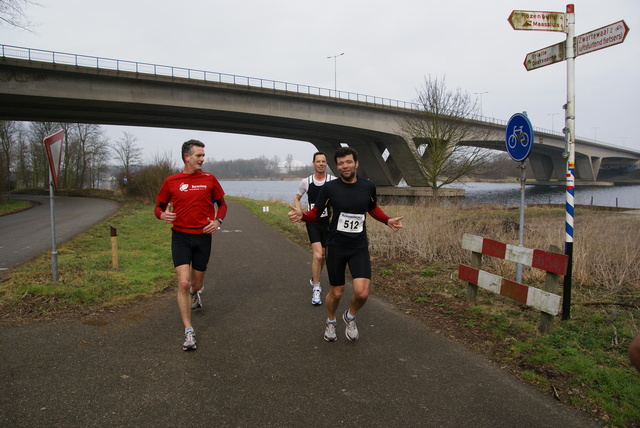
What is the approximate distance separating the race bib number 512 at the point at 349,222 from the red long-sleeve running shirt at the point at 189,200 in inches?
52.0

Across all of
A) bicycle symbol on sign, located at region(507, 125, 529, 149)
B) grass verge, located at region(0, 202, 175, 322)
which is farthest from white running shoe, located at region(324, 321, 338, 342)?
bicycle symbol on sign, located at region(507, 125, 529, 149)

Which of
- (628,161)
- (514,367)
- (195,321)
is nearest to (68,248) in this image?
(195,321)

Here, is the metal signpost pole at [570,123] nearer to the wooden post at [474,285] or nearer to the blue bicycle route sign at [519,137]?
the blue bicycle route sign at [519,137]

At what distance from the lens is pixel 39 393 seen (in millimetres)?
3051

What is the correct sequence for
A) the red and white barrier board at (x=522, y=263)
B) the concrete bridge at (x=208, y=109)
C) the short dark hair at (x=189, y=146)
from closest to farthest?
the red and white barrier board at (x=522, y=263), the short dark hair at (x=189, y=146), the concrete bridge at (x=208, y=109)

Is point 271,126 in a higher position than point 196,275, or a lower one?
higher

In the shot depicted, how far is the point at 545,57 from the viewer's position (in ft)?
17.0

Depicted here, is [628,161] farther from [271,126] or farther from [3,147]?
[3,147]

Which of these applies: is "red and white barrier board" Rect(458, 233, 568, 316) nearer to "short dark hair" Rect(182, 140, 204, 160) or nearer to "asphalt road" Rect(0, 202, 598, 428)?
"asphalt road" Rect(0, 202, 598, 428)

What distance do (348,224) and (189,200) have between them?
180cm

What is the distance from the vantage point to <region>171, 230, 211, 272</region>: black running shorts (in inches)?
169

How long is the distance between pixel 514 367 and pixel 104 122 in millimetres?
40383

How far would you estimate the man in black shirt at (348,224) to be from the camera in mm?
4020

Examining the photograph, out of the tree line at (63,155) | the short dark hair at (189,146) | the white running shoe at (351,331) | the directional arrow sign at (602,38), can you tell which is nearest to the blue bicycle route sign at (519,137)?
the directional arrow sign at (602,38)
